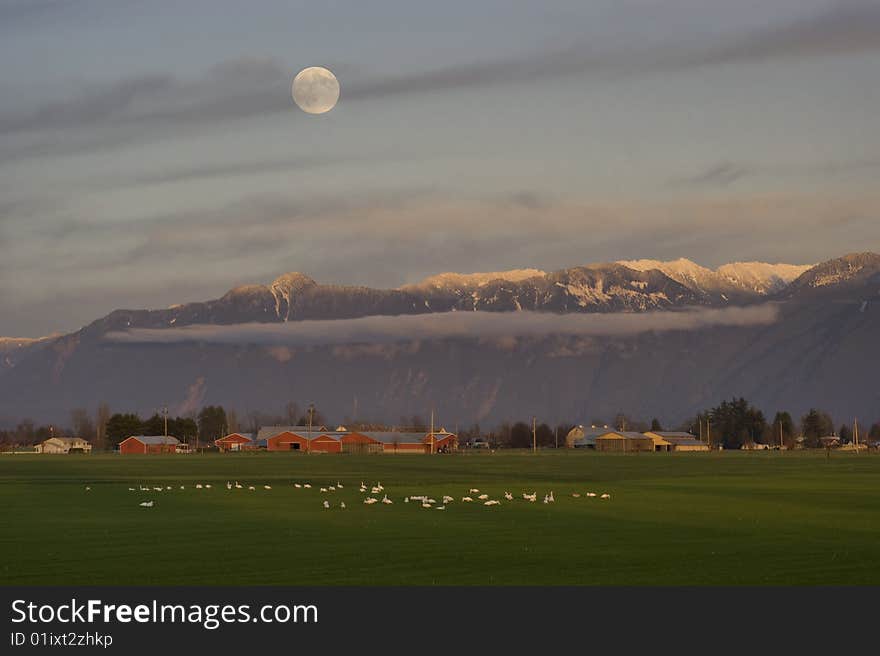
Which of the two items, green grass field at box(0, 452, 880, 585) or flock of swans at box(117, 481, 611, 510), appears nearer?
green grass field at box(0, 452, 880, 585)

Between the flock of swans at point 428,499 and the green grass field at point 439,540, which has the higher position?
the flock of swans at point 428,499

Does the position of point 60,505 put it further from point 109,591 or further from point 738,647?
point 738,647

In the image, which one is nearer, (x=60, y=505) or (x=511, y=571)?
(x=511, y=571)

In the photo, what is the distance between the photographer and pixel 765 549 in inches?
1383

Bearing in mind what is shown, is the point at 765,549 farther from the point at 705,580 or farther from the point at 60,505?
the point at 60,505

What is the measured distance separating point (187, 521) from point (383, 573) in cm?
1658

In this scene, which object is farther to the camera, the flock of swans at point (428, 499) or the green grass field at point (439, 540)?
the flock of swans at point (428, 499)

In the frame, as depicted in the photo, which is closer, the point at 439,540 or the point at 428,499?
the point at 439,540

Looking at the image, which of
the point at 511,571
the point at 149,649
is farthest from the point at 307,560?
the point at 149,649

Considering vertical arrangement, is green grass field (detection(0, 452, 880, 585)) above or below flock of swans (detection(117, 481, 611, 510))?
below

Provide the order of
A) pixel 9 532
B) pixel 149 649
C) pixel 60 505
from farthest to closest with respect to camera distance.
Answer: pixel 60 505, pixel 9 532, pixel 149 649

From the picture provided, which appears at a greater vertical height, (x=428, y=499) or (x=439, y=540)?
(x=428, y=499)

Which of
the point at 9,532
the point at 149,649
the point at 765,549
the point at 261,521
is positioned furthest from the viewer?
the point at 261,521

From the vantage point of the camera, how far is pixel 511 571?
30438mm
